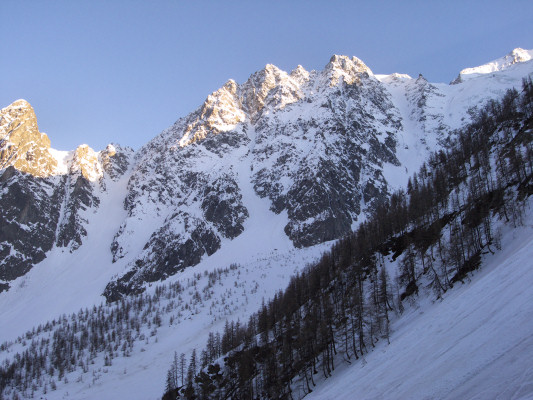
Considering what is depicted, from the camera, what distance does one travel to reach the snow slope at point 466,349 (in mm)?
22266

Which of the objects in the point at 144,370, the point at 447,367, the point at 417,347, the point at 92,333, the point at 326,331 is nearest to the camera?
the point at 447,367

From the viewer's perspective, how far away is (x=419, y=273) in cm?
6147

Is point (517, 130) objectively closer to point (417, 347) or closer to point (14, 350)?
point (417, 347)

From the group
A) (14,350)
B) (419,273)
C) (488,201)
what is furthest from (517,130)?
(14,350)

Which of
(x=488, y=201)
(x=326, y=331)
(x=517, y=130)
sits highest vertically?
(x=517, y=130)

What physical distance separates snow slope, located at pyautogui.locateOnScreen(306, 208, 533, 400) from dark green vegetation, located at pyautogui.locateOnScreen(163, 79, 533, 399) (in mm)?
8071

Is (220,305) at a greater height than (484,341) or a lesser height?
greater

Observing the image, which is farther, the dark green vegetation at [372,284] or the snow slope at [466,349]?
the dark green vegetation at [372,284]

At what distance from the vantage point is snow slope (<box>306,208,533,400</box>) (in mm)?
22266

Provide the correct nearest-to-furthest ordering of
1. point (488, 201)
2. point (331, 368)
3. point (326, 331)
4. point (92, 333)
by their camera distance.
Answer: point (331, 368) < point (326, 331) < point (488, 201) < point (92, 333)

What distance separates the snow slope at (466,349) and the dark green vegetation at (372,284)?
8.07 metres

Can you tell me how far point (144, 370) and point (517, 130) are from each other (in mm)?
116063

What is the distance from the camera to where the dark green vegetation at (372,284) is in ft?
180

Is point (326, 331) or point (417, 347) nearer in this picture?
point (417, 347)
